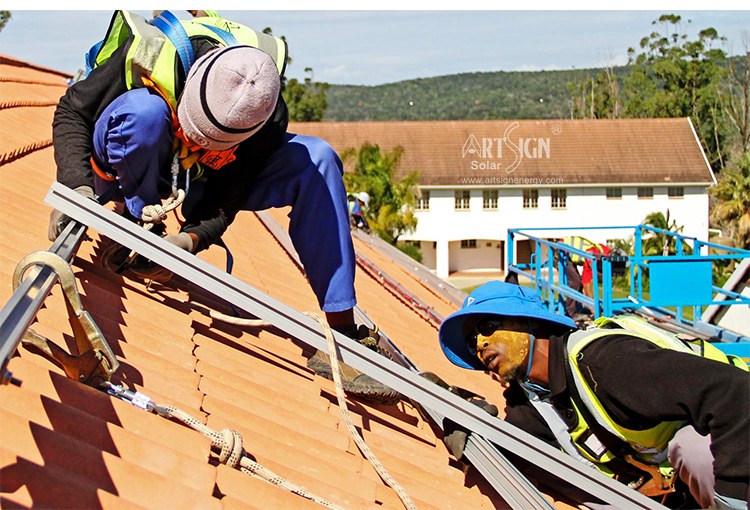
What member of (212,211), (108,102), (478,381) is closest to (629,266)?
(478,381)

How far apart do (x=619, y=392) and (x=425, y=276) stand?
20.2 feet

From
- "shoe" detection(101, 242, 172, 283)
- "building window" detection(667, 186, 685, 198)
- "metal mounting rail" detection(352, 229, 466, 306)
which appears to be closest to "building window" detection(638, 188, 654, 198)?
"building window" detection(667, 186, 685, 198)

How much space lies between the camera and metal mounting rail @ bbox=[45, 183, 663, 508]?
2.79 meters

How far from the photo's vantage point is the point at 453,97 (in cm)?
13575

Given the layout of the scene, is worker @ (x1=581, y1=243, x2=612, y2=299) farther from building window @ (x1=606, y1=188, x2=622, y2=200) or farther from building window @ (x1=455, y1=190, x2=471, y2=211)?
building window @ (x1=606, y1=188, x2=622, y2=200)

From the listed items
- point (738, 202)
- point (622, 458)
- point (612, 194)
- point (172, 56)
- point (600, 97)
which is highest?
point (600, 97)

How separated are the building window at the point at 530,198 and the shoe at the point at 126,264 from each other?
125 ft


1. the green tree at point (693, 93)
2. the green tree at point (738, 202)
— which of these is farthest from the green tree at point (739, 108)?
the green tree at point (738, 202)

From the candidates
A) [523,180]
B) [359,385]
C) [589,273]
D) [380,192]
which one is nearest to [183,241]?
[359,385]

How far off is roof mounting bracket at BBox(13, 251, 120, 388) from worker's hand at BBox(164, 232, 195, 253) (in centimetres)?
119

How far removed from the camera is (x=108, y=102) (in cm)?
336

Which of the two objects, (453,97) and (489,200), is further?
(453,97)

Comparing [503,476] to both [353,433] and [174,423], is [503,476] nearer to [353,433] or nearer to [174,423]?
[353,433]

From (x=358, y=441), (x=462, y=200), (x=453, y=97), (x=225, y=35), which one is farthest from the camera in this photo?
(x=453, y=97)
